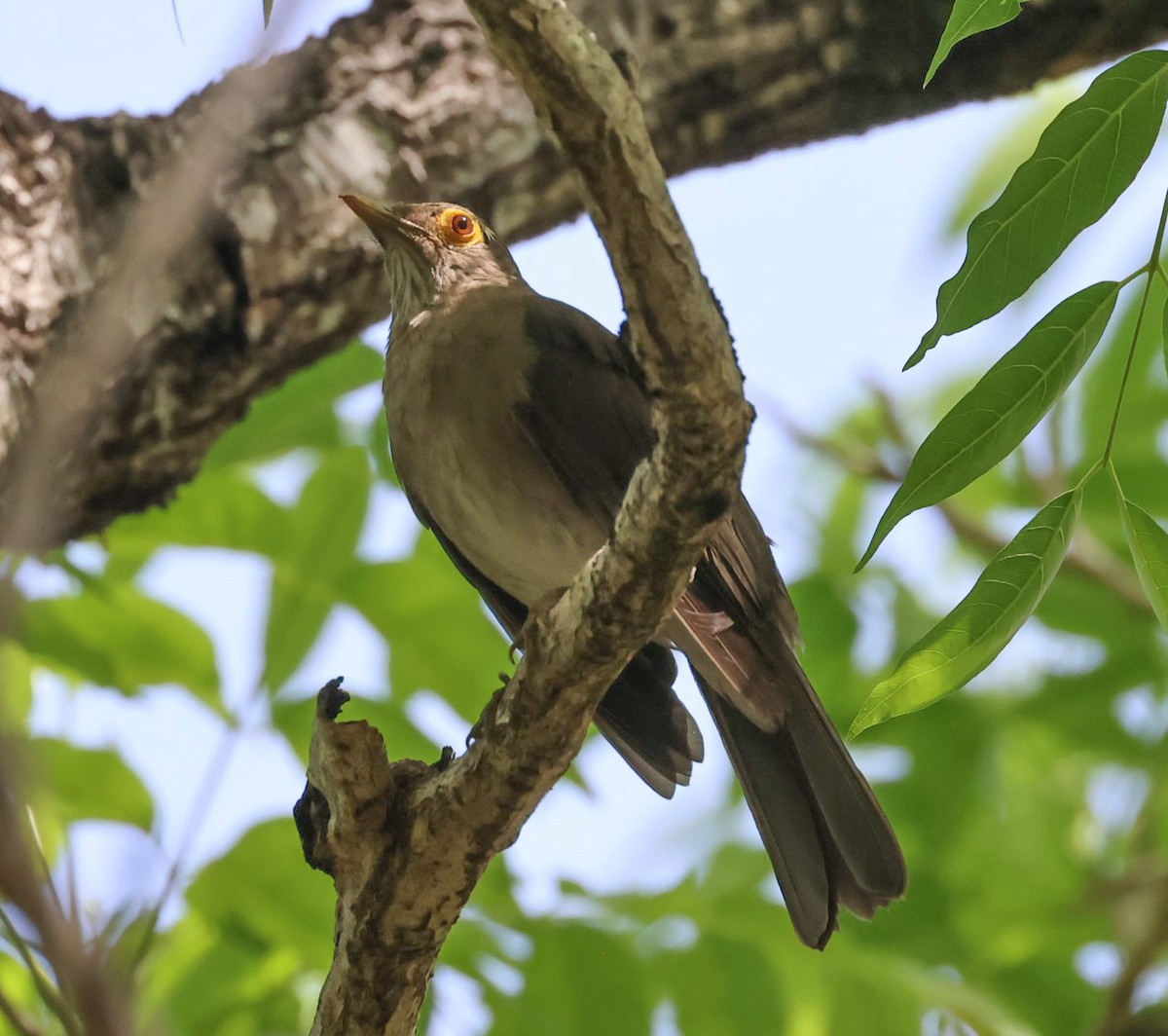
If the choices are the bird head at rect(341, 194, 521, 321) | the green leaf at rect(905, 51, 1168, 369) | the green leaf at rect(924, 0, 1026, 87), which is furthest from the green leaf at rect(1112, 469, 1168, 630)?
the bird head at rect(341, 194, 521, 321)

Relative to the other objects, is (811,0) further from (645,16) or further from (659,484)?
(659,484)

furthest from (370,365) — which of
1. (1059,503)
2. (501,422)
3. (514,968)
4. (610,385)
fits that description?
(1059,503)

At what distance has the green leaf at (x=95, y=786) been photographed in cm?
317

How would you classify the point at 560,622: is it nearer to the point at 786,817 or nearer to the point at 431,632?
the point at 431,632

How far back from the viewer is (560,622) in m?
2.38

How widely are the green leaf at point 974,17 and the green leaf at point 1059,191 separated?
20 cm

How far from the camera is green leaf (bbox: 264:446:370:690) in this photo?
3.41 metres

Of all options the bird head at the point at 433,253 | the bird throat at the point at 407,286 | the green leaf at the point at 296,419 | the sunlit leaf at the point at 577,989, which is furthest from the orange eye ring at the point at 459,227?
the sunlit leaf at the point at 577,989

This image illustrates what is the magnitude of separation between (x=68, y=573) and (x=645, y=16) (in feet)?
7.78

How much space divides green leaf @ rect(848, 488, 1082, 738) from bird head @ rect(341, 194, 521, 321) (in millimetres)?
2431

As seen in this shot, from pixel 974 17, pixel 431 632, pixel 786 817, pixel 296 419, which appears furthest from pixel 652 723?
pixel 974 17

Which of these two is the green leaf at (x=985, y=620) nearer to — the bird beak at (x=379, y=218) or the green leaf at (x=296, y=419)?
the green leaf at (x=296, y=419)

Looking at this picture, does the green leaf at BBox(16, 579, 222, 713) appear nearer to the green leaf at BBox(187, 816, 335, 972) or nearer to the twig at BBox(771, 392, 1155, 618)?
the green leaf at BBox(187, 816, 335, 972)

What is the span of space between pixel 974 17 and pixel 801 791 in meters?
2.32
